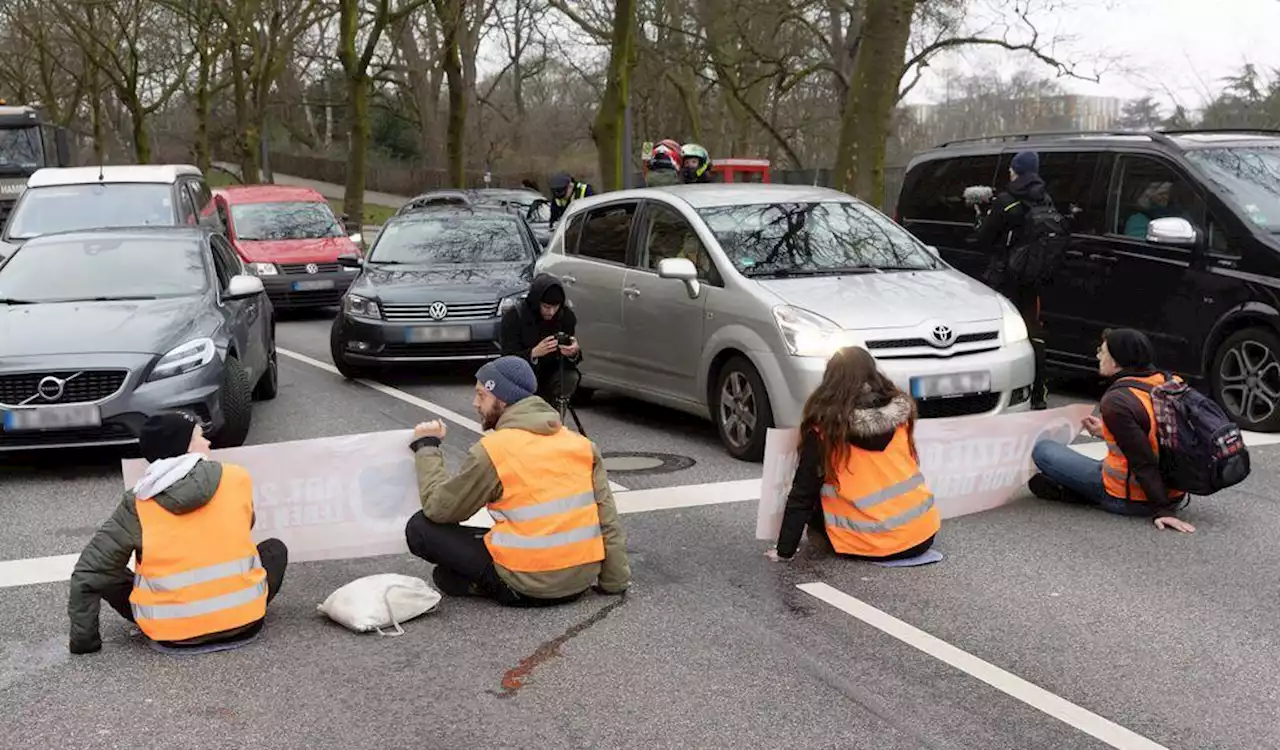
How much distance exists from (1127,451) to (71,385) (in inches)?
234

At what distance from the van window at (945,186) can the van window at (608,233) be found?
352 cm

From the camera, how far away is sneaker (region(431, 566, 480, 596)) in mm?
5852

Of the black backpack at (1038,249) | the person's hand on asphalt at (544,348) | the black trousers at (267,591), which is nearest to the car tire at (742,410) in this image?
the person's hand on asphalt at (544,348)

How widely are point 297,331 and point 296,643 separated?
12644 millimetres

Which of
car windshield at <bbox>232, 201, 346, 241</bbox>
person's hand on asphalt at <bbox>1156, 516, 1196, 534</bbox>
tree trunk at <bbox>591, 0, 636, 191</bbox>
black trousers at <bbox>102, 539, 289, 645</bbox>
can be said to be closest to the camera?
black trousers at <bbox>102, 539, 289, 645</bbox>

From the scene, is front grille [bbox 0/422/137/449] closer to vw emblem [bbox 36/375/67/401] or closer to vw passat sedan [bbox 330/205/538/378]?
vw emblem [bbox 36/375/67/401]

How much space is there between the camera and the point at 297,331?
1758 centimetres

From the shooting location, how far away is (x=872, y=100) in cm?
1808

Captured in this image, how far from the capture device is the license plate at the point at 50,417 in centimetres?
816

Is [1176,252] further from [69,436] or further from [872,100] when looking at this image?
[872,100]

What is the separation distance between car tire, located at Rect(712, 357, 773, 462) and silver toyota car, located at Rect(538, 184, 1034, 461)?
0.01 metres

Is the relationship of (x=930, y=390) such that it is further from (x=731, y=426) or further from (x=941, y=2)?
(x=941, y=2)

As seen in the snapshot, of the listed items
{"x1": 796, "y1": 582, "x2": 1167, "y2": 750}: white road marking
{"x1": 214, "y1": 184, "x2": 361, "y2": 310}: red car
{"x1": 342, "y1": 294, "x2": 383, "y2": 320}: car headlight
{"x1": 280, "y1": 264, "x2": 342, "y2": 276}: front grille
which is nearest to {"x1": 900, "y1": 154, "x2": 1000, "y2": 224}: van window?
{"x1": 342, "y1": 294, "x2": 383, "y2": 320}: car headlight

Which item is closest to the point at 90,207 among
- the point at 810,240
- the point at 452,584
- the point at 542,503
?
the point at 810,240
